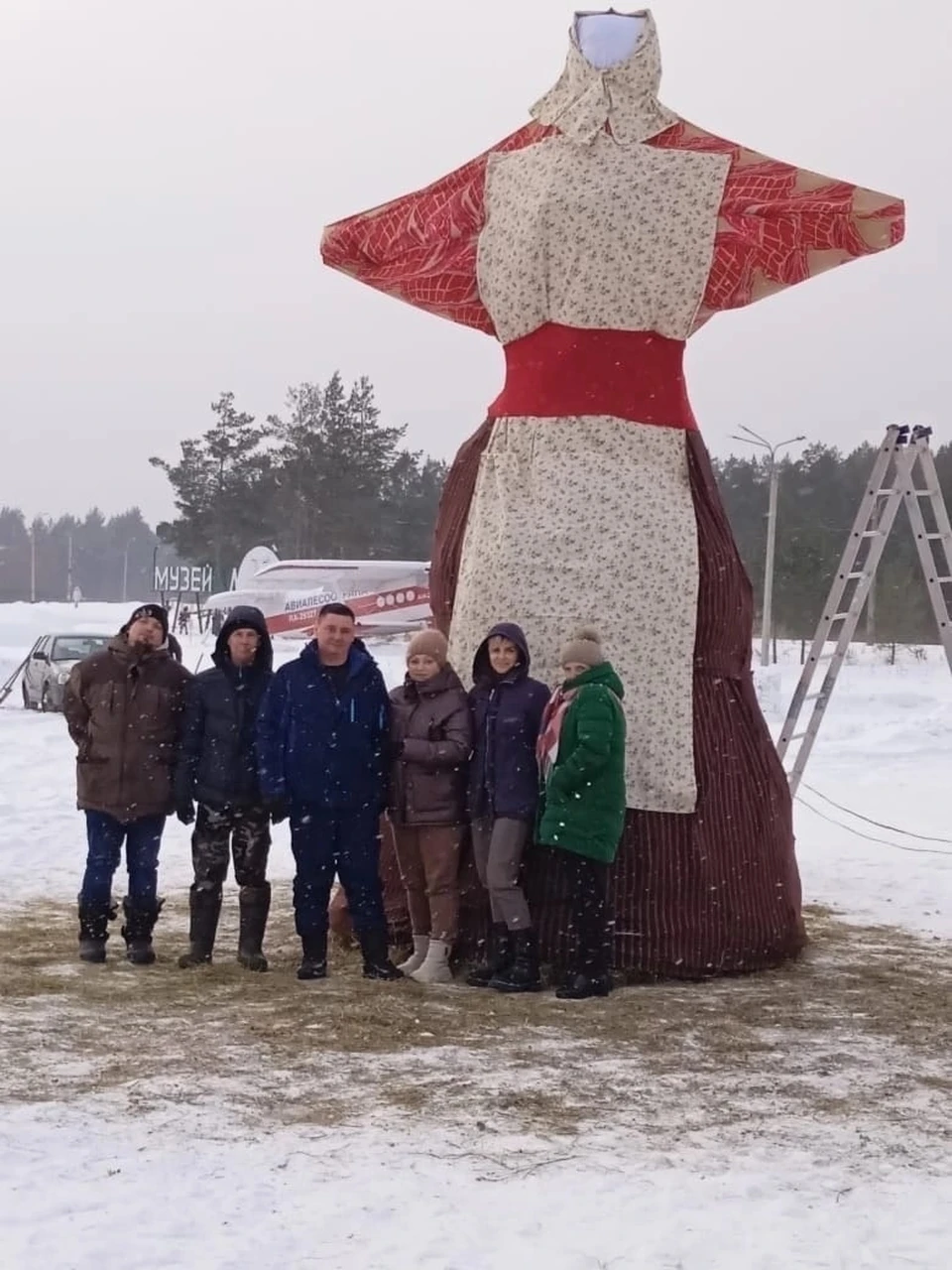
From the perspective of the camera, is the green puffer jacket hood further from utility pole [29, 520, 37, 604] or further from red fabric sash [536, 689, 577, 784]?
utility pole [29, 520, 37, 604]

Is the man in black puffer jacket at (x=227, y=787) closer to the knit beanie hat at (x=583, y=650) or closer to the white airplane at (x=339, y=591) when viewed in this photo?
the knit beanie hat at (x=583, y=650)

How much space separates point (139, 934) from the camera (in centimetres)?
580

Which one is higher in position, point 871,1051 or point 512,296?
point 512,296

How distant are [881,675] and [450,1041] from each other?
2073cm

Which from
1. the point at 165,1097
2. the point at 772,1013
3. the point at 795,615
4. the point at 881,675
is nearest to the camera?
the point at 165,1097

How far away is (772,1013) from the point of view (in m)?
4.97

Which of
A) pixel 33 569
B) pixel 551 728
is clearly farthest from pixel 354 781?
pixel 33 569

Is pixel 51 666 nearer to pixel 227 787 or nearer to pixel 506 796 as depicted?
pixel 227 787

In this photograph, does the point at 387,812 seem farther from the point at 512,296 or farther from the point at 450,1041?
the point at 512,296


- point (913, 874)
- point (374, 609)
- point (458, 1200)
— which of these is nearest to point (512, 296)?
point (458, 1200)

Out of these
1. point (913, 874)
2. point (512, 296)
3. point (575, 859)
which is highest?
point (512, 296)

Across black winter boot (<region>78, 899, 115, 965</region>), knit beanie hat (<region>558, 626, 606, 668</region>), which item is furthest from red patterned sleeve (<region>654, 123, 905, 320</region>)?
black winter boot (<region>78, 899, 115, 965</region>)

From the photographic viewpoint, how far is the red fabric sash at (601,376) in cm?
579

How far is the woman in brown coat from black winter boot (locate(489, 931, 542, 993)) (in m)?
0.27
